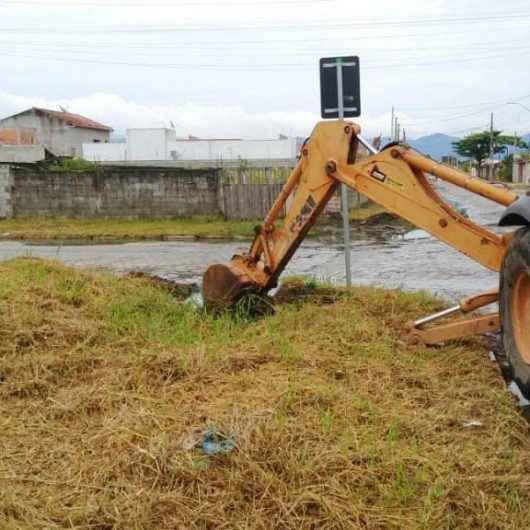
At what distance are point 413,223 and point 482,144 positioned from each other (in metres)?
74.9

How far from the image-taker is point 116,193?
21.9 m

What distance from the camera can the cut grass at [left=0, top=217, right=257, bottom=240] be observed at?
19.0 m

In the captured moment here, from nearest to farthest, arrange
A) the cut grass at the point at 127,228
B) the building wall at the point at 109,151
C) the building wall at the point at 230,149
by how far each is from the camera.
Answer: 1. the cut grass at the point at 127,228
2. the building wall at the point at 230,149
3. the building wall at the point at 109,151

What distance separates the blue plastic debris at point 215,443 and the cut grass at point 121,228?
15133 mm

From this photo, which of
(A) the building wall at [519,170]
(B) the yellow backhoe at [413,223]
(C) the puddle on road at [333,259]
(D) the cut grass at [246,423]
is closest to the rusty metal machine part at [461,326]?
(B) the yellow backhoe at [413,223]

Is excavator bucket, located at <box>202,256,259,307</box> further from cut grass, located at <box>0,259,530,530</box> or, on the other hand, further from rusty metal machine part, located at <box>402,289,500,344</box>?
rusty metal machine part, located at <box>402,289,500,344</box>

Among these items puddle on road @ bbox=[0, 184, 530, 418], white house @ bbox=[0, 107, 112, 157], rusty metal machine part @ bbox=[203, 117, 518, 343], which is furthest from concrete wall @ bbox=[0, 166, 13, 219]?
white house @ bbox=[0, 107, 112, 157]

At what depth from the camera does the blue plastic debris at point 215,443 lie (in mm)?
3271

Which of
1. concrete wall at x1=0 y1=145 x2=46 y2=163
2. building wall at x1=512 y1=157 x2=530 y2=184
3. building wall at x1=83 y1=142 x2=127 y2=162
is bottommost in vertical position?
building wall at x1=512 y1=157 x2=530 y2=184

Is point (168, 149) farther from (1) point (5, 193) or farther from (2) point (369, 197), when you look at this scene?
(2) point (369, 197)

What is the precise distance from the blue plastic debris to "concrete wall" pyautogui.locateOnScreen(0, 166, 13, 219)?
20.6 m

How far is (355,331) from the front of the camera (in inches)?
222

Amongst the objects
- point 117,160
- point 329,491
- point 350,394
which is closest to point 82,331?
point 350,394

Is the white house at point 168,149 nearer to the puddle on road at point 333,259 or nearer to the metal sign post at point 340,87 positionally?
the puddle on road at point 333,259
